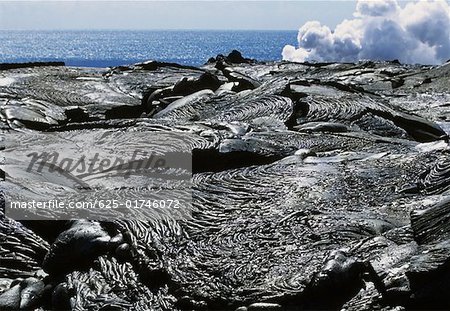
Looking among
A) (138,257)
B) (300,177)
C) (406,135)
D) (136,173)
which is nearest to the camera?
(138,257)

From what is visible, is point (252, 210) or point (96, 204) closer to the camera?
point (252, 210)

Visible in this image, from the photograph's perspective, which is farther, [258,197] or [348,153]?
[348,153]

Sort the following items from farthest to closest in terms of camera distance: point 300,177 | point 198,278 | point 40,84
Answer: point 40,84 < point 300,177 < point 198,278

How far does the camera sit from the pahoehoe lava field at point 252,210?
207 inches

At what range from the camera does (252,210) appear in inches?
273

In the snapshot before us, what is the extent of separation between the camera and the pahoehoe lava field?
5250 millimetres

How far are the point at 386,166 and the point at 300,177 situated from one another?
44.2 inches

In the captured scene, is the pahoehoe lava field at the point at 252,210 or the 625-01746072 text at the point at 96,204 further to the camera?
the 625-01746072 text at the point at 96,204

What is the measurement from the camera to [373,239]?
5.73 meters

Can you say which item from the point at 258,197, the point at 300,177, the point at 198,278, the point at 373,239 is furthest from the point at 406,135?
the point at 198,278

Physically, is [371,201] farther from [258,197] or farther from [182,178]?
[182,178]

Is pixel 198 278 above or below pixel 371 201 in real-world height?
below

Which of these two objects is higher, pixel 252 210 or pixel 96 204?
pixel 252 210

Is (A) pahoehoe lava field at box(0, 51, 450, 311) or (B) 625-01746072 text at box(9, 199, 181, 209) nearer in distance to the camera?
(A) pahoehoe lava field at box(0, 51, 450, 311)
